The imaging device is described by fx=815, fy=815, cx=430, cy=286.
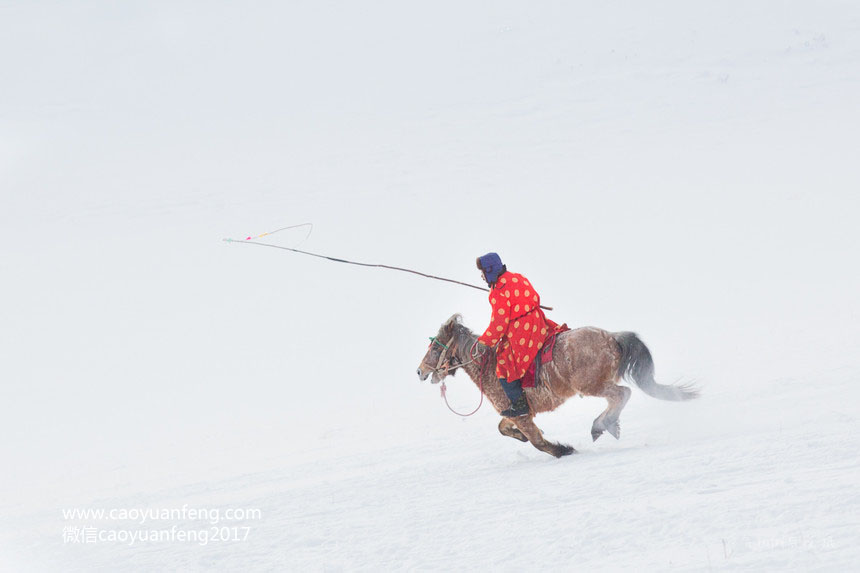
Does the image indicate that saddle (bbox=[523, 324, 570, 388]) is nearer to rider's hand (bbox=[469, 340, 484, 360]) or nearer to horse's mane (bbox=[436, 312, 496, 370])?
rider's hand (bbox=[469, 340, 484, 360])

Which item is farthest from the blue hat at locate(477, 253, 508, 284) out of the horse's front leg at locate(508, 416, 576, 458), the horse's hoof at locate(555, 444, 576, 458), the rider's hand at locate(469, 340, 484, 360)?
the horse's hoof at locate(555, 444, 576, 458)

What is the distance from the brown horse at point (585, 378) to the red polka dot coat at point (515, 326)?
0.19 m

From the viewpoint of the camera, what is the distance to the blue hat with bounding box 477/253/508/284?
7.20m

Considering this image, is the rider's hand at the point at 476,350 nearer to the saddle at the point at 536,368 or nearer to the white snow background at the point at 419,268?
the saddle at the point at 536,368

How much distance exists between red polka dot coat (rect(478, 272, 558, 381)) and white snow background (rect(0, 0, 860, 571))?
893 mm

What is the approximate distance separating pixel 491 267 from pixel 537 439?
1570 millimetres

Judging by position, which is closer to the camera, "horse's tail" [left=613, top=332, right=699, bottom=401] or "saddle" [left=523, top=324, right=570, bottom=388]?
"horse's tail" [left=613, top=332, right=699, bottom=401]

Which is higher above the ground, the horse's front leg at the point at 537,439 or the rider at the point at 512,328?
the rider at the point at 512,328

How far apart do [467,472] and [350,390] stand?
6465mm

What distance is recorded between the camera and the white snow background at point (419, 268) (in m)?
5.50

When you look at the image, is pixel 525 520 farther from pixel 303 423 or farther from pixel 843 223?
pixel 843 223

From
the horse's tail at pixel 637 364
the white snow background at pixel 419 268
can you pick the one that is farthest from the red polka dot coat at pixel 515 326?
the white snow background at pixel 419 268

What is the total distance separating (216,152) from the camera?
30734mm

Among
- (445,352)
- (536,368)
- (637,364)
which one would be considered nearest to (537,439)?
(536,368)
